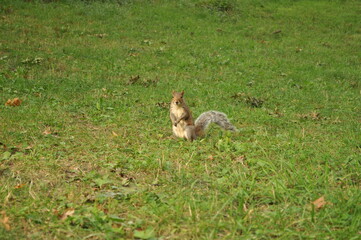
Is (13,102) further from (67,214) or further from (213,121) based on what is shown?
(67,214)

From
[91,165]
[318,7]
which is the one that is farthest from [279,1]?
[91,165]

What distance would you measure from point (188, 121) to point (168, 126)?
0.81 metres

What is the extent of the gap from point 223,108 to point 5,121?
4.03m

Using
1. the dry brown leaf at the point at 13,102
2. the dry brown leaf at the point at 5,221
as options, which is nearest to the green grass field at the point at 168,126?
the dry brown leaf at the point at 5,221

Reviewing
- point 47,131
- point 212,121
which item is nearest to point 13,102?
point 47,131

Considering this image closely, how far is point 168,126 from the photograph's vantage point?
24.7 ft

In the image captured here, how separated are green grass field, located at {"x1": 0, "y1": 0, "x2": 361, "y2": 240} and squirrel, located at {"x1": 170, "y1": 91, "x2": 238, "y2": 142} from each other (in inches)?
8.3

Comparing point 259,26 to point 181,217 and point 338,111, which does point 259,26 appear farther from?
point 181,217

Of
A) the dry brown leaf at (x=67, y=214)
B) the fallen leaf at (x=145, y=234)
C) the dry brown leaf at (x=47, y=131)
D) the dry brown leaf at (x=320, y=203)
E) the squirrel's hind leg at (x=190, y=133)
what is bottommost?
the dry brown leaf at (x=47, y=131)

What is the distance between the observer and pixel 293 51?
14828 millimetres

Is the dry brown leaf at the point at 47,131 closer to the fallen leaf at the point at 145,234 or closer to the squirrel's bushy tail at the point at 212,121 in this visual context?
the squirrel's bushy tail at the point at 212,121

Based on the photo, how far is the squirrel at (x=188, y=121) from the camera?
669cm

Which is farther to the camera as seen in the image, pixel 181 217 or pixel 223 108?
pixel 223 108

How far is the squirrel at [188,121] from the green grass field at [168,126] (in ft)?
0.69
